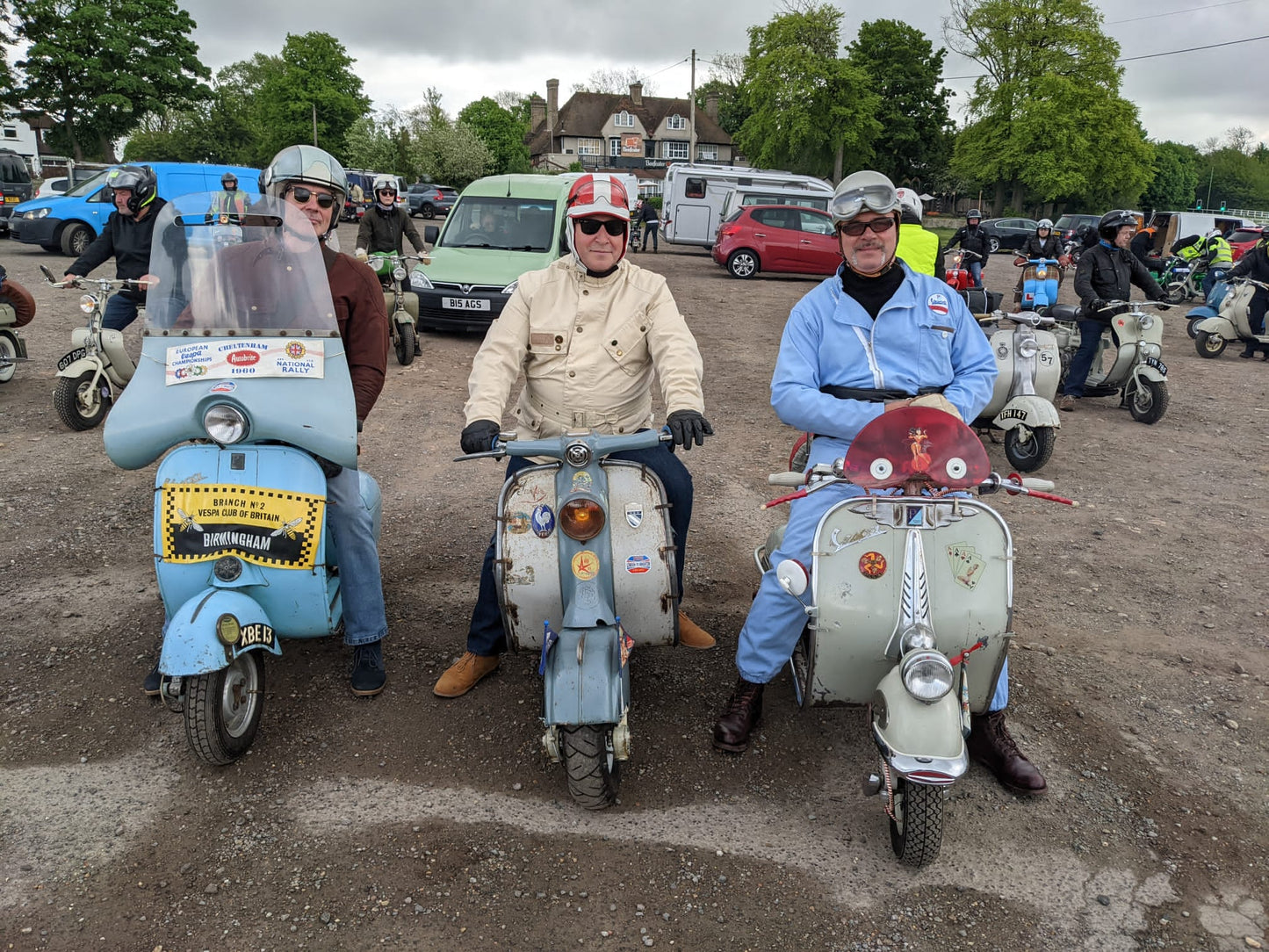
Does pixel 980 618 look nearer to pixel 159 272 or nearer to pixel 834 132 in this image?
pixel 159 272

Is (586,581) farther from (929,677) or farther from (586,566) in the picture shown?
(929,677)

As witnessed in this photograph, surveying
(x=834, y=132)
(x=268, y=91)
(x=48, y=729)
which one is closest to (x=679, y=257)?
(x=834, y=132)

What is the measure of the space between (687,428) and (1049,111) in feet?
158

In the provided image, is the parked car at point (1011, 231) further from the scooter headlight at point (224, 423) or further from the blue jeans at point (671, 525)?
the scooter headlight at point (224, 423)

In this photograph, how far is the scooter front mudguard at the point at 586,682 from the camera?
2.71 meters

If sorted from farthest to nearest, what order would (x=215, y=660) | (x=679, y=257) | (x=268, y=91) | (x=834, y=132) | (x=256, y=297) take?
1. (x=268, y=91)
2. (x=834, y=132)
3. (x=679, y=257)
4. (x=256, y=297)
5. (x=215, y=660)

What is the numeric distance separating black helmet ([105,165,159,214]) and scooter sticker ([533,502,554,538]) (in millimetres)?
5491

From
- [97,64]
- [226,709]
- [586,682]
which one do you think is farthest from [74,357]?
[97,64]

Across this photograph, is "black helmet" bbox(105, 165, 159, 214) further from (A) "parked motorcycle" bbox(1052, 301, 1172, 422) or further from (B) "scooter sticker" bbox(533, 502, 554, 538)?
(A) "parked motorcycle" bbox(1052, 301, 1172, 422)

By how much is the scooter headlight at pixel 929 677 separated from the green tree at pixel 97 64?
4992 cm

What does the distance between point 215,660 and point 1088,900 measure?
2.72 metres

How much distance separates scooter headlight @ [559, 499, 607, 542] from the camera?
298cm

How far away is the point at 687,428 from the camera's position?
300 cm

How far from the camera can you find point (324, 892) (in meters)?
2.61
